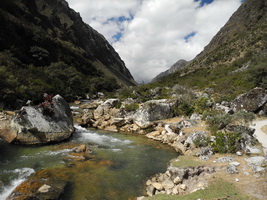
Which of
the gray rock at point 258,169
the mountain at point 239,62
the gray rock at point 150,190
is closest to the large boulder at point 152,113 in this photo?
the mountain at point 239,62

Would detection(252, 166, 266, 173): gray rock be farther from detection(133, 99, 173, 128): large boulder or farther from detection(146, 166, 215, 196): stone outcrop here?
detection(133, 99, 173, 128): large boulder

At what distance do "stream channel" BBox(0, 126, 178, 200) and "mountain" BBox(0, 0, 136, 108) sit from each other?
21.3m

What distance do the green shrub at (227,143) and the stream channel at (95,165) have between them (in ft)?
14.0

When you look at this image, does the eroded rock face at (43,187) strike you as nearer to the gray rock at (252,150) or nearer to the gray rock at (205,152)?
the gray rock at (205,152)

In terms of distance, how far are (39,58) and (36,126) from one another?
295 ft

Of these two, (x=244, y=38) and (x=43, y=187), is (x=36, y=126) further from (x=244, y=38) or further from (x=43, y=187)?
(x=244, y=38)

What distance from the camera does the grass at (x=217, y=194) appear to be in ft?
27.9

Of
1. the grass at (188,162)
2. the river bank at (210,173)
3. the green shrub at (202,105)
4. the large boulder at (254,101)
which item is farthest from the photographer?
the green shrub at (202,105)

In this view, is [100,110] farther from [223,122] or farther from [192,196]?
[192,196]

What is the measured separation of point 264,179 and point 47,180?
12.6m

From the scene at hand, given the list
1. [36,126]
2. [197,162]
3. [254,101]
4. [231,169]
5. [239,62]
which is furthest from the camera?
[239,62]

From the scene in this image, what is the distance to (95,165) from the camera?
14.8 metres

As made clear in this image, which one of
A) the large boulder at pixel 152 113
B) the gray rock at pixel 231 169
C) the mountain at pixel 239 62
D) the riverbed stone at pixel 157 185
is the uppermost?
→ the mountain at pixel 239 62

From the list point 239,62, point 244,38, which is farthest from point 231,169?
point 244,38
